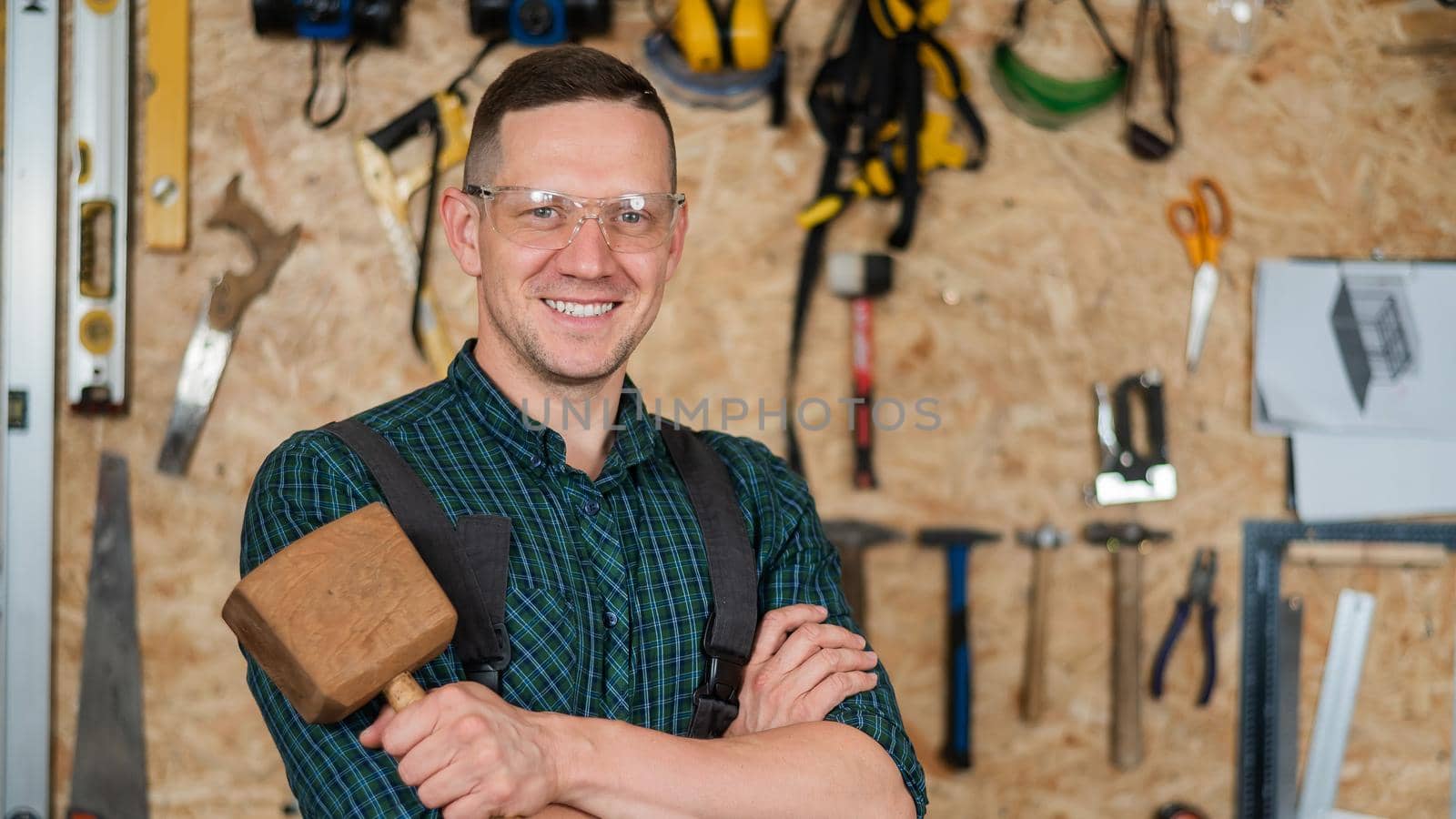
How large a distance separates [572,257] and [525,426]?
7.4 inches

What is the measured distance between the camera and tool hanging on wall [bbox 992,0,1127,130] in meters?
2.26

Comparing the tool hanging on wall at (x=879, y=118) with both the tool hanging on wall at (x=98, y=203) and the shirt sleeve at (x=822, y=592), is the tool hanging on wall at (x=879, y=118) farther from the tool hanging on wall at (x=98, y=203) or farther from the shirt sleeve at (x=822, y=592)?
the tool hanging on wall at (x=98, y=203)

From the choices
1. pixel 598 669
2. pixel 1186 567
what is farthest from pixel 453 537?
pixel 1186 567

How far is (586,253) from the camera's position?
48.7 inches

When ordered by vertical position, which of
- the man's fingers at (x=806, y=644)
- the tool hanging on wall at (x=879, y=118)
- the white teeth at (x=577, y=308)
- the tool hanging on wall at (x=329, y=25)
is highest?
the tool hanging on wall at (x=329, y=25)

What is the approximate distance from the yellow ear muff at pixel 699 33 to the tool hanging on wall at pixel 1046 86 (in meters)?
0.56

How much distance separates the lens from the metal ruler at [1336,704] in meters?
2.34

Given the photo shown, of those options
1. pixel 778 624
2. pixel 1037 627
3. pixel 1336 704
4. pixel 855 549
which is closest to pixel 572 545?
pixel 778 624

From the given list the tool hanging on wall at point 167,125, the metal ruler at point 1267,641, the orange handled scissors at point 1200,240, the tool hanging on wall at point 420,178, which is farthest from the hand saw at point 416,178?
the metal ruler at point 1267,641

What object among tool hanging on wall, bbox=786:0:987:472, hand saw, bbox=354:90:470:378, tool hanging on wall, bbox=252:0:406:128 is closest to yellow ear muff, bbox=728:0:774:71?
tool hanging on wall, bbox=786:0:987:472

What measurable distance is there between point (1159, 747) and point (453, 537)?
1.71 m

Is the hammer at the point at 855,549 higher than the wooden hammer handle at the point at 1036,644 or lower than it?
higher

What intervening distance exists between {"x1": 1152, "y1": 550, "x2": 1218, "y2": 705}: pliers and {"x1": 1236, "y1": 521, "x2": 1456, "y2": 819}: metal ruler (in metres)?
0.08

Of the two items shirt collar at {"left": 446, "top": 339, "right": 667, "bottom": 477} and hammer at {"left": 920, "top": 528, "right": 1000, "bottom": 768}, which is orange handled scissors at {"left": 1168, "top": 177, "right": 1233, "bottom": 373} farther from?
shirt collar at {"left": 446, "top": 339, "right": 667, "bottom": 477}
